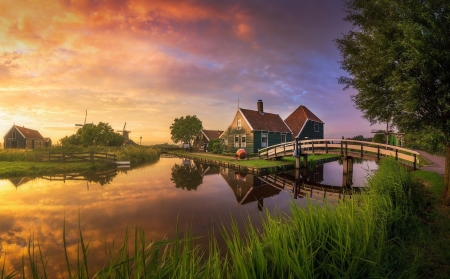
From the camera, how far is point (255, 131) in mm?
32781

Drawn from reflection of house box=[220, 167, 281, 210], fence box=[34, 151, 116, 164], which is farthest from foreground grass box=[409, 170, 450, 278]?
fence box=[34, 151, 116, 164]

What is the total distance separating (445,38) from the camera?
7.26 meters

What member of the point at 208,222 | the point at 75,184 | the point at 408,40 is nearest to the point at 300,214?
the point at 208,222

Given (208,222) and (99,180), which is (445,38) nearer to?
(208,222)

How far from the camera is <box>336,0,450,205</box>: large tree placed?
7.26m

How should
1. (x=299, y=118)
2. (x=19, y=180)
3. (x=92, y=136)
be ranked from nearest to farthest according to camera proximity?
(x=19, y=180), (x=92, y=136), (x=299, y=118)

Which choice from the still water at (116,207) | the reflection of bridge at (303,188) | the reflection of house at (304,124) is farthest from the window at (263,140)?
the still water at (116,207)

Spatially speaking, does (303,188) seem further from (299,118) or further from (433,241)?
(299,118)

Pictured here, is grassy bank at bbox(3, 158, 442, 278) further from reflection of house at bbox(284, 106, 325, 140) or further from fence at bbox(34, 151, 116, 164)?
reflection of house at bbox(284, 106, 325, 140)

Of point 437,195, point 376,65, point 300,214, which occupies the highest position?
point 376,65

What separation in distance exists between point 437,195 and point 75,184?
64.7ft

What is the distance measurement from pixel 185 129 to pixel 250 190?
47.3 m

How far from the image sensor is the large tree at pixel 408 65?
23.8 ft

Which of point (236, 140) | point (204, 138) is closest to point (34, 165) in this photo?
point (236, 140)
